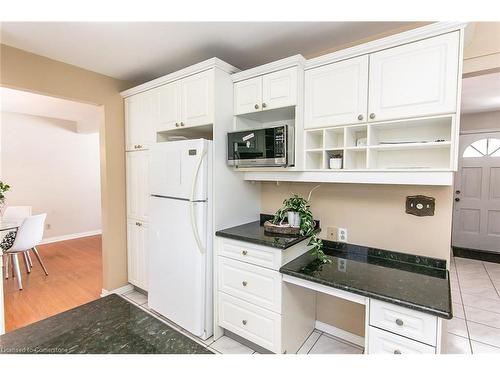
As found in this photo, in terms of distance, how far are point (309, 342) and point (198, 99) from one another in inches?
88.1

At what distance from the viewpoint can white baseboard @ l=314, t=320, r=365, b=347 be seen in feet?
6.84

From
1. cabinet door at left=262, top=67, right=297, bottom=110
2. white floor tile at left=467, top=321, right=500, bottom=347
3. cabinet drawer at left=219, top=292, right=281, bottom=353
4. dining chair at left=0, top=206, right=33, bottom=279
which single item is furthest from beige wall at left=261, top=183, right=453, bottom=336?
dining chair at left=0, top=206, right=33, bottom=279

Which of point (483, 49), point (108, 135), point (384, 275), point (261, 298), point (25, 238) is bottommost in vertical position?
point (261, 298)

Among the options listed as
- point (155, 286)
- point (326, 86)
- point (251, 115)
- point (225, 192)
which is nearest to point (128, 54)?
point (251, 115)

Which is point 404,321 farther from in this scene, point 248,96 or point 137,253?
point 137,253

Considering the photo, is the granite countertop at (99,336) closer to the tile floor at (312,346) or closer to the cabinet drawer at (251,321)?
the cabinet drawer at (251,321)

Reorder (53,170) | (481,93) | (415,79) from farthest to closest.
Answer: (53,170), (481,93), (415,79)

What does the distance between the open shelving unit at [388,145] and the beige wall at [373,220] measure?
0.20 metres

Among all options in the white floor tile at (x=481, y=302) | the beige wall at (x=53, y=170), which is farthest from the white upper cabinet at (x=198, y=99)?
the beige wall at (x=53, y=170)

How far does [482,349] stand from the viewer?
2.07 metres

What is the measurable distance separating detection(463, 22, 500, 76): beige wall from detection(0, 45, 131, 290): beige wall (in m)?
3.15

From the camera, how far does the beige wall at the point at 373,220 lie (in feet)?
5.70

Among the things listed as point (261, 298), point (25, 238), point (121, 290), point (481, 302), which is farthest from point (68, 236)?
point (481, 302)

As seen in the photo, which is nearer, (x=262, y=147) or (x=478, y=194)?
(x=262, y=147)
